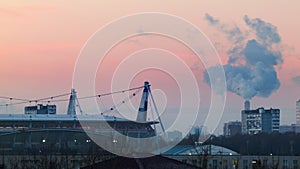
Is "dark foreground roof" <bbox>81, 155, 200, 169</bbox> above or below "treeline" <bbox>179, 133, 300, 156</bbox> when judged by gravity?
below

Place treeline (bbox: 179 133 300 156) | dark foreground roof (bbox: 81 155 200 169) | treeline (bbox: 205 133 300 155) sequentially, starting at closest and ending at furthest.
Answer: dark foreground roof (bbox: 81 155 200 169) → treeline (bbox: 179 133 300 156) → treeline (bbox: 205 133 300 155)

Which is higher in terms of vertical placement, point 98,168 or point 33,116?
point 33,116

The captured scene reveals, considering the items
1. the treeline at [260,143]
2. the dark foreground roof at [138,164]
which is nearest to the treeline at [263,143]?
the treeline at [260,143]

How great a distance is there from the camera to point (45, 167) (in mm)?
38312

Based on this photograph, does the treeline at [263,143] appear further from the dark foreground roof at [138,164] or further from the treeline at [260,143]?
the dark foreground roof at [138,164]

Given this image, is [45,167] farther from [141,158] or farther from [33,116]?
[33,116]

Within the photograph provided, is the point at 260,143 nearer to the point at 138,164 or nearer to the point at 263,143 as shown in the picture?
the point at 263,143

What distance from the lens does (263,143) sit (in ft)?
289

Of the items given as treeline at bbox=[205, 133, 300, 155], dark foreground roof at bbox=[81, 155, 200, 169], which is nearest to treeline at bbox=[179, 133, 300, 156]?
treeline at bbox=[205, 133, 300, 155]

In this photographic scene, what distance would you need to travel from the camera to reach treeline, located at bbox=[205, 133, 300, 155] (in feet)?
A: 270

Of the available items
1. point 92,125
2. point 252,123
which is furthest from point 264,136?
point 252,123

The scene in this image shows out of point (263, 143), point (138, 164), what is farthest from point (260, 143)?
point (138, 164)

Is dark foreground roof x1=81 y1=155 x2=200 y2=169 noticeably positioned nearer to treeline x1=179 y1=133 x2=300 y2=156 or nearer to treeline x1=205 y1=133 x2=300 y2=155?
treeline x1=179 y1=133 x2=300 y2=156

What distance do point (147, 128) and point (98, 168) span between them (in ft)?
205
